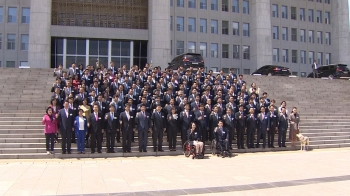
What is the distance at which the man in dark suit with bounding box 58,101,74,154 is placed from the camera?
12430 mm

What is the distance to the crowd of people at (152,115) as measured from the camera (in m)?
12.7

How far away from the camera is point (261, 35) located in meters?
41.6

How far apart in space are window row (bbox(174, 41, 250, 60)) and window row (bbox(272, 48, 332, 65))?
4.50m

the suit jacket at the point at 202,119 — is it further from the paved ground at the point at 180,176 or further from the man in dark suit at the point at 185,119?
the paved ground at the point at 180,176

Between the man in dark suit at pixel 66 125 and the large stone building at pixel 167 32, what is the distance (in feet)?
75.9

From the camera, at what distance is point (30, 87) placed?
19.1m

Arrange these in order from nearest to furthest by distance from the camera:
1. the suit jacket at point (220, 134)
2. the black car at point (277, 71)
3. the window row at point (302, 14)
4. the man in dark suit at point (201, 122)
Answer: the suit jacket at point (220, 134) < the man in dark suit at point (201, 122) < the black car at point (277, 71) < the window row at point (302, 14)

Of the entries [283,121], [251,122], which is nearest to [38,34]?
[251,122]

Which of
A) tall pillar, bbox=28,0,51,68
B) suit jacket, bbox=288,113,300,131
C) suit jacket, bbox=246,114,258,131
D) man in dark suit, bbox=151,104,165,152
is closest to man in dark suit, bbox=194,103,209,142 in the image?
man in dark suit, bbox=151,104,165,152

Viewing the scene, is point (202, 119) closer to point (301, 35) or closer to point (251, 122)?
point (251, 122)

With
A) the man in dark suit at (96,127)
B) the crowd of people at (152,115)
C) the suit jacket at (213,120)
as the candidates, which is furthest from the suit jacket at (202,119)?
the man in dark suit at (96,127)

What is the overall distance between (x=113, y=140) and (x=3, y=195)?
226 inches

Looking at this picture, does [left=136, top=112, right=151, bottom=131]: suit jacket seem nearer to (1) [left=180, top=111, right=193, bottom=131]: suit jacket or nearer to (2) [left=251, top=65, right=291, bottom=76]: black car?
(1) [left=180, top=111, right=193, bottom=131]: suit jacket

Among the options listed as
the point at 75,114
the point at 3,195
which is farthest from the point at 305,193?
the point at 75,114
